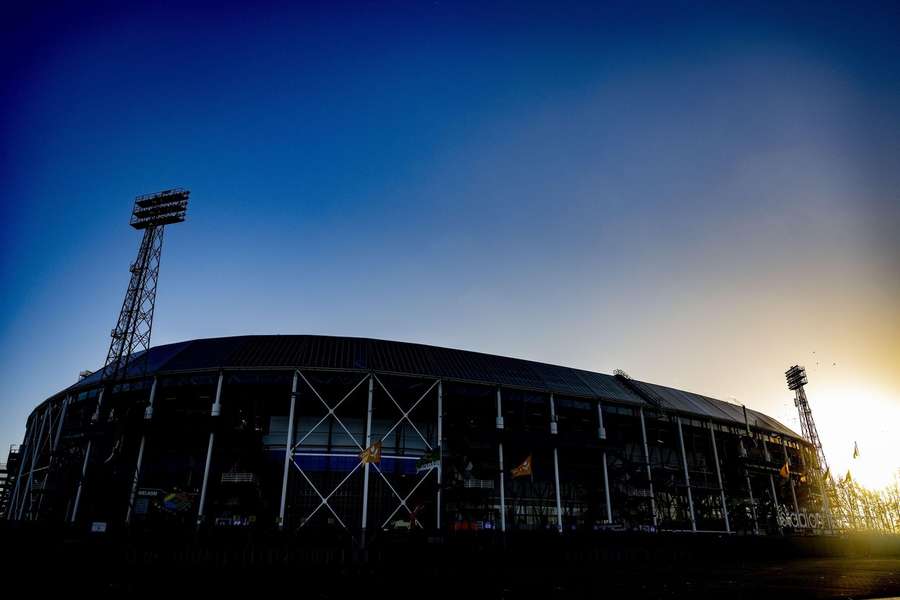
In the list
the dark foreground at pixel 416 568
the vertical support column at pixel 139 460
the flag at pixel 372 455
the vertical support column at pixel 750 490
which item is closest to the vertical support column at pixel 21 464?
the vertical support column at pixel 139 460

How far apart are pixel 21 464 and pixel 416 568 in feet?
190

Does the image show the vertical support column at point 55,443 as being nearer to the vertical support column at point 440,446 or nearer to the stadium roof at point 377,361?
the stadium roof at point 377,361

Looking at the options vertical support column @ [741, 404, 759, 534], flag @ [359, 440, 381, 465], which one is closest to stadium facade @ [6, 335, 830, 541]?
flag @ [359, 440, 381, 465]

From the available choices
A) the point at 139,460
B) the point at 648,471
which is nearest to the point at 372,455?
the point at 139,460

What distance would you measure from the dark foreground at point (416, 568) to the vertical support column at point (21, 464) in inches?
1562

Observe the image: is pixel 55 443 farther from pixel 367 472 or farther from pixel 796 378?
pixel 796 378

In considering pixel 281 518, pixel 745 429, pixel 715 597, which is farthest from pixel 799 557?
pixel 281 518

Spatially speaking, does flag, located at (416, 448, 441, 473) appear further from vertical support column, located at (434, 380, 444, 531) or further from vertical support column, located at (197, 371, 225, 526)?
vertical support column, located at (197, 371, 225, 526)

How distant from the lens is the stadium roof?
158 feet

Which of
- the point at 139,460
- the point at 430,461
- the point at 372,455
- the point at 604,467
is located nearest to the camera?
the point at 372,455

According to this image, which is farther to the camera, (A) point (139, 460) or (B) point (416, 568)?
(A) point (139, 460)

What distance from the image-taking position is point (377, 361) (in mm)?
49406

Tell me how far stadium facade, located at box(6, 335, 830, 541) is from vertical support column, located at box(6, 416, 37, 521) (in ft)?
1.22

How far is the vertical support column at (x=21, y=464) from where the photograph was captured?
58.5 m
